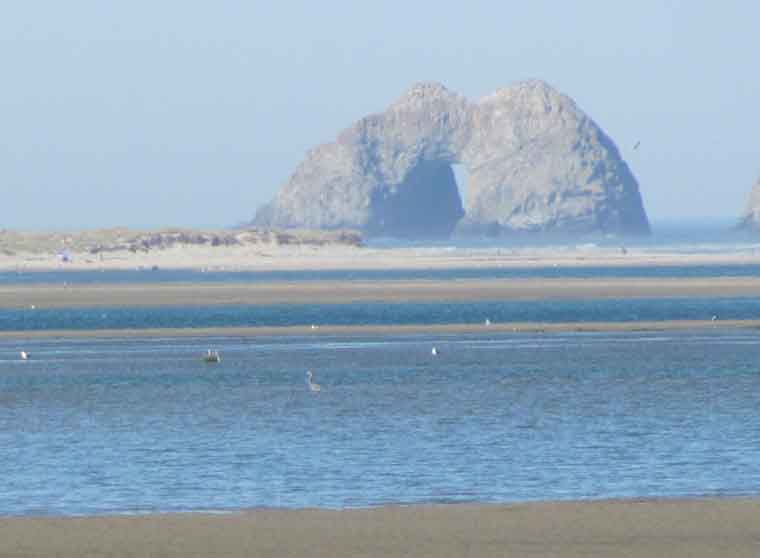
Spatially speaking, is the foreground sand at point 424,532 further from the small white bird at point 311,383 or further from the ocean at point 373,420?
the small white bird at point 311,383

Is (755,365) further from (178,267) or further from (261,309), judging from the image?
(178,267)

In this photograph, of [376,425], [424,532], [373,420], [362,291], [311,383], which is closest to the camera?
[424,532]

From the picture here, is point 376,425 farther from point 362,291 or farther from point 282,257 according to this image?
Result: point 282,257

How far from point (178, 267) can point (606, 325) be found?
6863 centimetres

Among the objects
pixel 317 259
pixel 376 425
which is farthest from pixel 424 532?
pixel 317 259

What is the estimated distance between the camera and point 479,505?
20.4 metres

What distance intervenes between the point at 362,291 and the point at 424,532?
60.5m

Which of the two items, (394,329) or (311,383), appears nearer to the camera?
(311,383)

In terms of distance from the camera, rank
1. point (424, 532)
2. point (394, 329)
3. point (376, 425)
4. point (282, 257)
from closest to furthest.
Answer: point (424, 532) → point (376, 425) → point (394, 329) → point (282, 257)

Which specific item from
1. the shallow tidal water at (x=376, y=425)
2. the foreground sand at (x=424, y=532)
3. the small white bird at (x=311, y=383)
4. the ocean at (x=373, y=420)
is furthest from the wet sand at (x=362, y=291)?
the foreground sand at (x=424, y=532)

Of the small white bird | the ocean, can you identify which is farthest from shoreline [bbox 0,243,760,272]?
the small white bird

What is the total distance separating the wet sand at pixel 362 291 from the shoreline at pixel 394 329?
14008mm

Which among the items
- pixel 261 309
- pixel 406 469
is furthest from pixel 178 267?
pixel 406 469

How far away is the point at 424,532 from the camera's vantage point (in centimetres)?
1858
